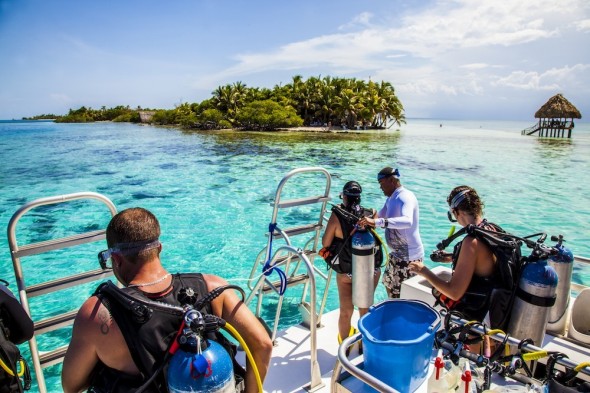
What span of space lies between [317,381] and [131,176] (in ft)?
66.4

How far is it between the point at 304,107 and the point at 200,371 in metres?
69.7

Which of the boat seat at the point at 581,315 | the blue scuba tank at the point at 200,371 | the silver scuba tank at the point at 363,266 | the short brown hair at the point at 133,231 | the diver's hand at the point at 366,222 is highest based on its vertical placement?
the short brown hair at the point at 133,231

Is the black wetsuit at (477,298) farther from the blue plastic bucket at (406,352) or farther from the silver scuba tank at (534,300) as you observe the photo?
the blue plastic bucket at (406,352)

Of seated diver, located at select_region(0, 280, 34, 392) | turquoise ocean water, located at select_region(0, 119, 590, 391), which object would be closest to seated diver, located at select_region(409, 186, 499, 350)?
seated diver, located at select_region(0, 280, 34, 392)

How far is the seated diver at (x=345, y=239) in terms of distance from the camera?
3.51m

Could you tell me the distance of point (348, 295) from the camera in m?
3.75

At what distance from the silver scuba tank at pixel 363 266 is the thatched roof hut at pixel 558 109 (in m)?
56.6

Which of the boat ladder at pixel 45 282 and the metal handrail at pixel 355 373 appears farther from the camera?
the boat ladder at pixel 45 282

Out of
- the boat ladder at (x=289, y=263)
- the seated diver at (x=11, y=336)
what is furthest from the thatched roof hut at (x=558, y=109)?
the seated diver at (x=11, y=336)

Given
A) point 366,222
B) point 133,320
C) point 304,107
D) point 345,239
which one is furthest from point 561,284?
point 304,107

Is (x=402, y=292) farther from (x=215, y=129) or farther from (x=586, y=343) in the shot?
(x=215, y=129)

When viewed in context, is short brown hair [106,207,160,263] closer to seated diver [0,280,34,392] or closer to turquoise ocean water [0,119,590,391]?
seated diver [0,280,34,392]

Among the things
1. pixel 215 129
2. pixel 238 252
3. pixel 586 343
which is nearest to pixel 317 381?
pixel 586 343

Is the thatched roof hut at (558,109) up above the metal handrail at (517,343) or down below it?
above
